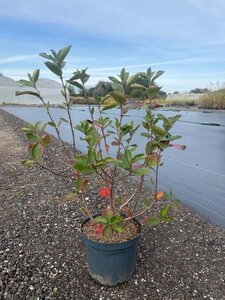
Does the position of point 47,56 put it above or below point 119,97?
above

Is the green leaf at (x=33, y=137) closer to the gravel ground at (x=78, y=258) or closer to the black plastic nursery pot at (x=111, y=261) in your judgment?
the black plastic nursery pot at (x=111, y=261)

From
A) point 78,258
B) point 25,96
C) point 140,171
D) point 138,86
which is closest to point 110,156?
point 140,171

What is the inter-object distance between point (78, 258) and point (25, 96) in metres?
28.3

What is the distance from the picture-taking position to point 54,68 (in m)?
1.31

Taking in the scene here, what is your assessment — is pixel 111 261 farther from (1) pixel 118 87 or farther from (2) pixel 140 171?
(1) pixel 118 87

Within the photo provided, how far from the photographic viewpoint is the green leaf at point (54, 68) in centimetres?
129

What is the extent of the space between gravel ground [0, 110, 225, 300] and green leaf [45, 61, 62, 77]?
3.27 ft

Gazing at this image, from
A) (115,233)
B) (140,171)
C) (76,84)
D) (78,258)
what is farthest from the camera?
(78,258)

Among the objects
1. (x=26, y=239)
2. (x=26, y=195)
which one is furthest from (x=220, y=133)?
(x=26, y=239)

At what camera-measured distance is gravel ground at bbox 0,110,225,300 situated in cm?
147

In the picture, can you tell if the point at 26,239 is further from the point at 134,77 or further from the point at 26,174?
the point at 26,174

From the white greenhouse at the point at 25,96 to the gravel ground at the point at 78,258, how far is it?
25.5m

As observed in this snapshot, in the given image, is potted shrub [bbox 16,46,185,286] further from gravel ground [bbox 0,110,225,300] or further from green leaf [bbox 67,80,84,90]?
gravel ground [bbox 0,110,225,300]

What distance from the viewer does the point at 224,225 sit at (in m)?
2.33
